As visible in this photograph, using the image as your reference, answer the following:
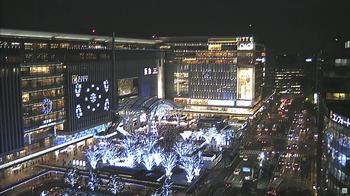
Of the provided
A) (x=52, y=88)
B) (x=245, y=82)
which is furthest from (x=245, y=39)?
(x=52, y=88)

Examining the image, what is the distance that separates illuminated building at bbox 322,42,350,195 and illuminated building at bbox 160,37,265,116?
42.1 meters

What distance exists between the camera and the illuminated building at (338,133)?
30.3m

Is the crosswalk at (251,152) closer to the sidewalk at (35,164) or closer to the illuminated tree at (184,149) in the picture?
the illuminated tree at (184,149)

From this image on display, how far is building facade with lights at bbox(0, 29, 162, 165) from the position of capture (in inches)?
1745

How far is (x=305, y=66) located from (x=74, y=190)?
11164 cm

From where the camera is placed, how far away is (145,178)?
41469mm

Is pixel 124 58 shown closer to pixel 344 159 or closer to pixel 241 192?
pixel 241 192

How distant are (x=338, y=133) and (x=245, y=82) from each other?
183ft

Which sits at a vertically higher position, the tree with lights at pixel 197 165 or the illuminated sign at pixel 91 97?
the illuminated sign at pixel 91 97

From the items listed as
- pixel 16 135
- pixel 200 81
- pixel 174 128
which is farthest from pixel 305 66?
pixel 16 135

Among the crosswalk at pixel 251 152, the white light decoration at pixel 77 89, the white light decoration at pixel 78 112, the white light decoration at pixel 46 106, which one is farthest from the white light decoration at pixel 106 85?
the crosswalk at pixel 251 152

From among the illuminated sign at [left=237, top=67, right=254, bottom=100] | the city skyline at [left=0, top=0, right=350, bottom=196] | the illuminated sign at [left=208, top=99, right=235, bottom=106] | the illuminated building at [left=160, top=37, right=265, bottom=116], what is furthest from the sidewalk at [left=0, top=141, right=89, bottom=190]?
the illuminated sign at [left=237, top=67, right=254, bottom=100]

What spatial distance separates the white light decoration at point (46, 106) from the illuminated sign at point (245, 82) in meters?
46.4

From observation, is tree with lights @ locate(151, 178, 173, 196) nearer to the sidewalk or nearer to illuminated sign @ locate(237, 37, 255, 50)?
the sidewalk
